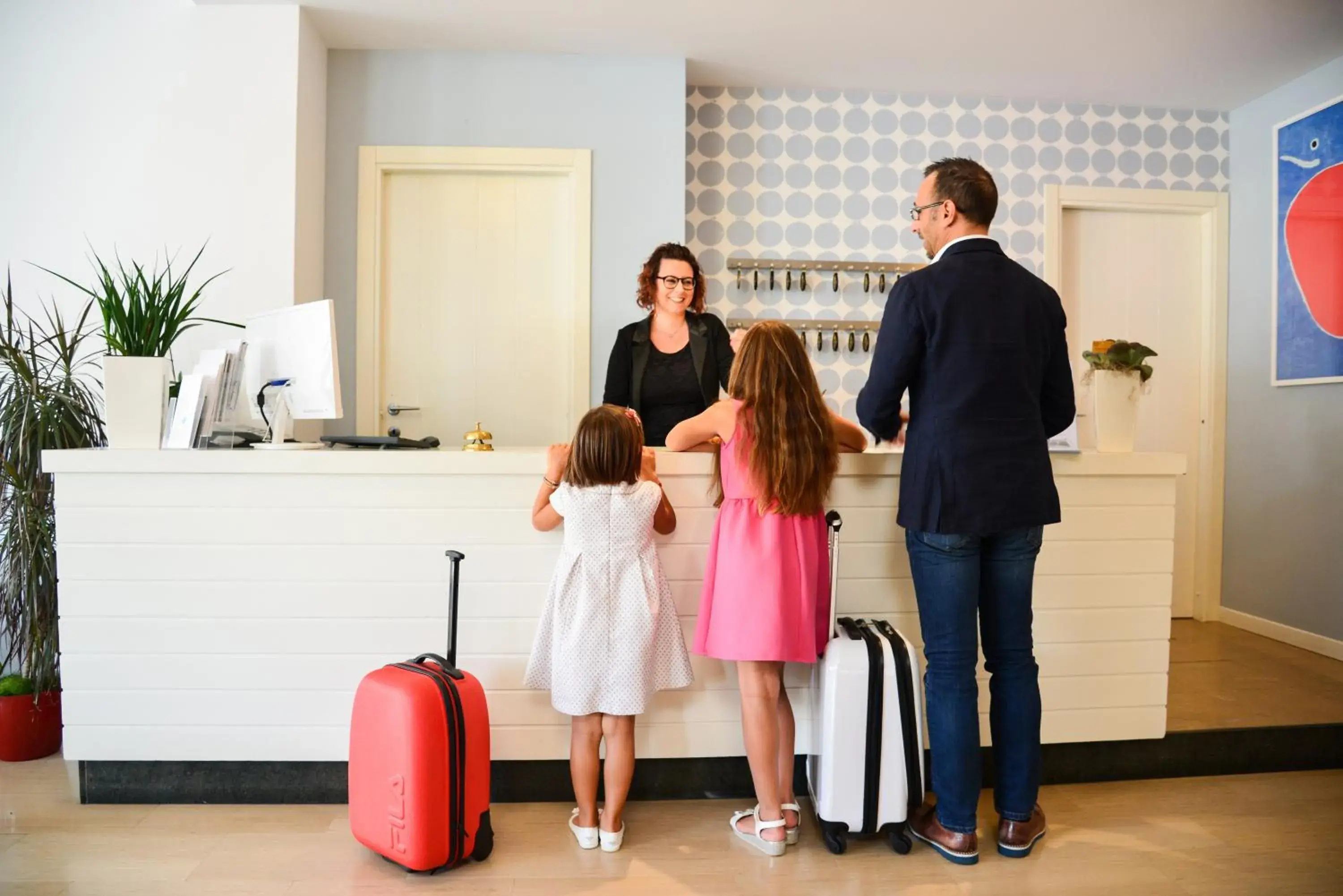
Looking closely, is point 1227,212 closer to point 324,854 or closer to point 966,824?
point 966,824

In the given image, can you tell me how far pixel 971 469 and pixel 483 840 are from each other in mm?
1391

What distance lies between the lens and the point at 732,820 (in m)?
2.16

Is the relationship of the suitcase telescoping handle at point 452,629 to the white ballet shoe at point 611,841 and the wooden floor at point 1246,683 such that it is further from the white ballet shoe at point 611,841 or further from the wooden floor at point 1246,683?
the wooden floor at point 1246,683

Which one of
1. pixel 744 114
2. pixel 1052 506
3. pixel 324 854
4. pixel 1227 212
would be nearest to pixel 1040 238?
pixel 1227 212

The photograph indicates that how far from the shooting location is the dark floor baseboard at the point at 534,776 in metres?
2.28

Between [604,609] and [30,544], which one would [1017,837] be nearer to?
[604,609]

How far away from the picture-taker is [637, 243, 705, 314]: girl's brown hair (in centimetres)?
292

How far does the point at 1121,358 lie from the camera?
2.41 m

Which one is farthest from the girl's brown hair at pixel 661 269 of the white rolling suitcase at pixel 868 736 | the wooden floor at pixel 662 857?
the wooden floor at pixel 662 857

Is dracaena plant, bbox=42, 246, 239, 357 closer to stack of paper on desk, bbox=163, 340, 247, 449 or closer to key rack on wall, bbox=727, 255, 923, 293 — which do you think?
stack of paper on desk, bbox=163, 340, 247, 449

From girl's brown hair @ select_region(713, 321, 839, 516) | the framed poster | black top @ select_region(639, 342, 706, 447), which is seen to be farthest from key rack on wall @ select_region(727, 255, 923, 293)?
girl's brown hair @ select_region(713, 321, 839, 516)

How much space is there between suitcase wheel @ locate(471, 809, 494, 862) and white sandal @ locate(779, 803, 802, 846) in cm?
69

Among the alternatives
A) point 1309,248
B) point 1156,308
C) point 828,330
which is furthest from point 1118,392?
point 1156,308

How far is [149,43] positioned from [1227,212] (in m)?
4.76
